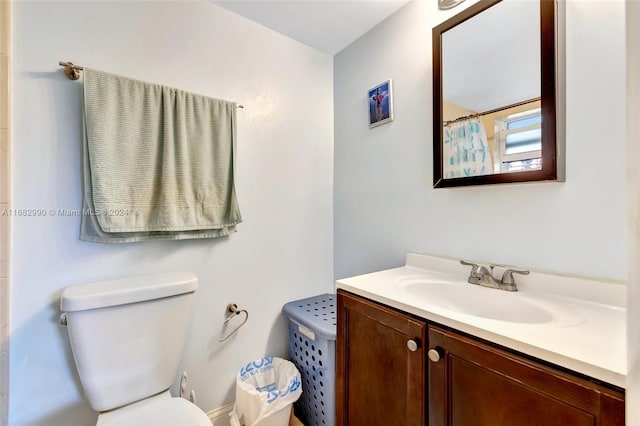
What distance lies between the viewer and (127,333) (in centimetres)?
103

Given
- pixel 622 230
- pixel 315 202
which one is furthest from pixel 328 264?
pixel 622 230

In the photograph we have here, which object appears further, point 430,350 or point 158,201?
point 158,201

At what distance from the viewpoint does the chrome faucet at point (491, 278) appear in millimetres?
978

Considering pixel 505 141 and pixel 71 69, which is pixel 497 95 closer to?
pixel 505 141

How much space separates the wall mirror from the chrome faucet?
1.10ft

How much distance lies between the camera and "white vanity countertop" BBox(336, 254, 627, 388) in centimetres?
57

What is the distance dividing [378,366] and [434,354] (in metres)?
0.25

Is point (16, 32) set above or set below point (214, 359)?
above

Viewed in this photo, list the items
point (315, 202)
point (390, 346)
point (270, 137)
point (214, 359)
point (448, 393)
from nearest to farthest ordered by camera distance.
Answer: point (448, 393)
point (390, 346)
point (214, 359)
point (270, 137)
point (315, 202)

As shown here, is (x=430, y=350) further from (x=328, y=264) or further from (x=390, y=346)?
(x=328, y=264)

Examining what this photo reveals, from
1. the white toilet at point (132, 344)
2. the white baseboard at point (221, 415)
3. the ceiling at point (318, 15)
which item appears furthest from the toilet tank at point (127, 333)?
the ceiling at point (318, 15)

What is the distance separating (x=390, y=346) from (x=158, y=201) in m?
1.13

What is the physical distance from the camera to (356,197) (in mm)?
1703

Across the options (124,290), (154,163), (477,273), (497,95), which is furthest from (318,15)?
(124,290)
